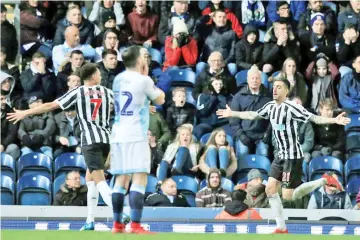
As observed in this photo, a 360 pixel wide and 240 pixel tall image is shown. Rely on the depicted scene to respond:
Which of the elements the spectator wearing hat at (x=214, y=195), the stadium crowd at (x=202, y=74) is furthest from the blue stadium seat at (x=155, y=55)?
the spectator wearing hat at (x=214, y=195)

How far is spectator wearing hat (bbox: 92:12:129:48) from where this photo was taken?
19344 mm

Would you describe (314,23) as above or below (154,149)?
above

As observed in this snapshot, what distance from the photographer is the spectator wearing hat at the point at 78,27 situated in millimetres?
19453

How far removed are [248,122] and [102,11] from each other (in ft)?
10.2

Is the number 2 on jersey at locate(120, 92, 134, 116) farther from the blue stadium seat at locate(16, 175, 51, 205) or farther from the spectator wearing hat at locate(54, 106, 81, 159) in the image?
the spectator wearing hat at locate(54, 106, 81, 159)

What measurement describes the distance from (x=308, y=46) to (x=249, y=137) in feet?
6.27

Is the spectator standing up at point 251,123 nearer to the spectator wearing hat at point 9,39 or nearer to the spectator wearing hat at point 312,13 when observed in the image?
the spectator wearing hat at point 312,13

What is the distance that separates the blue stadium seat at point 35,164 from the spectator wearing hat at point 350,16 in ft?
15.9

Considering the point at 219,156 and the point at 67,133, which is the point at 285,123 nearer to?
the point at 219,156

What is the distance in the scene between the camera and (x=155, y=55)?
19.3 metres

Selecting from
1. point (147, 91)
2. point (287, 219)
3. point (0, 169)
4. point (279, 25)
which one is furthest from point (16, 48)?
point (147, 91)

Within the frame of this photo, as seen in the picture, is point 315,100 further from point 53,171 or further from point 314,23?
point 53,171

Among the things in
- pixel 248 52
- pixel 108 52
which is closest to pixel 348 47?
pixel 248 52

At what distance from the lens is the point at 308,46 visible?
19172 millimetres
